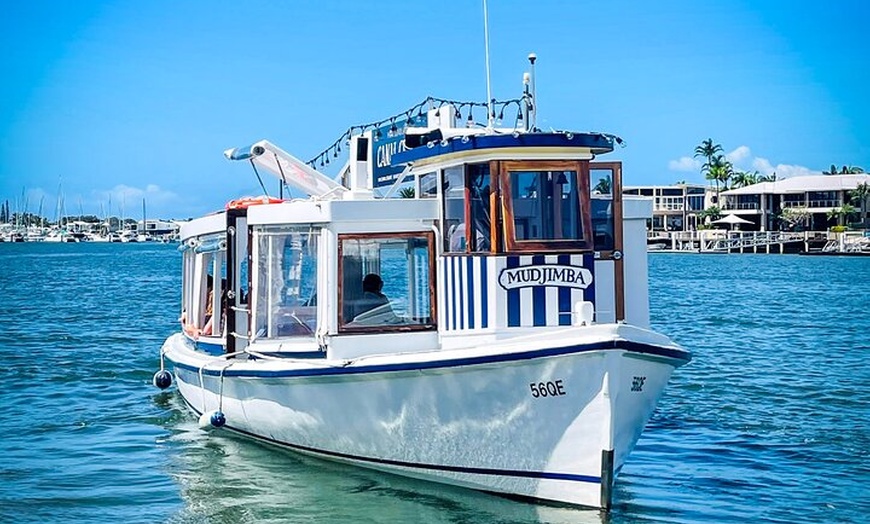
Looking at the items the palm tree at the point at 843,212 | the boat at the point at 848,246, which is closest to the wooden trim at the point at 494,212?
the boat at the point at 848,246

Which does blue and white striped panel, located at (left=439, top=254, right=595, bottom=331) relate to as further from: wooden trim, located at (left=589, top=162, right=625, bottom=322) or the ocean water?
the ocean water

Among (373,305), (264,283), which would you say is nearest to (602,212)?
(373,305)

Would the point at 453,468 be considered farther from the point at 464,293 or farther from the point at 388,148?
the point at 388,148

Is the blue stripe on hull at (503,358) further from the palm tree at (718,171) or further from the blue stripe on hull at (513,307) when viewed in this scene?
the palm tree at (718,171)

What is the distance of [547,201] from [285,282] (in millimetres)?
3454

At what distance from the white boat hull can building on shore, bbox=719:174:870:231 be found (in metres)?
114

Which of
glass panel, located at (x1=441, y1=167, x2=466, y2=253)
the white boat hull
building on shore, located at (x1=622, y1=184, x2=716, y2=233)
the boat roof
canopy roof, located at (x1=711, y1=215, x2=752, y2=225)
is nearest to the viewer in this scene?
the white boat hull

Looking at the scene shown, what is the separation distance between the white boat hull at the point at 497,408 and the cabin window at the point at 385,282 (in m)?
0.66

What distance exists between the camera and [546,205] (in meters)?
11.5

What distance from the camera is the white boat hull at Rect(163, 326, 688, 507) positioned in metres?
10.9

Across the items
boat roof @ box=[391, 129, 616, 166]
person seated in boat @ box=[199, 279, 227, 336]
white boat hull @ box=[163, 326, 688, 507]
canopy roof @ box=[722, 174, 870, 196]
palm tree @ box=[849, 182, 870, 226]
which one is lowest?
white boat hull @ box=[163, 326, 688, 507]

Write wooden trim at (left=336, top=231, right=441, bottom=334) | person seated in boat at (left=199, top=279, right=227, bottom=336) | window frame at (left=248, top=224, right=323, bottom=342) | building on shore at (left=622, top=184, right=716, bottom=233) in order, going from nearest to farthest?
wooden trim at (left=336, top=231, right=441, bottom=334) → window frame at (left=248, top=224, right=323, bottom=342) → person seated in boat at (left=199, top=279, right=227, bottom=336) → building on shore at (left=622, top=184, right=716, bottom=233)

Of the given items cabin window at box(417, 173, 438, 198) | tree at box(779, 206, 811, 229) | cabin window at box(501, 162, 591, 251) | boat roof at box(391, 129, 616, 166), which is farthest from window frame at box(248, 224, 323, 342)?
tree at box(779, 206, 811, 229)

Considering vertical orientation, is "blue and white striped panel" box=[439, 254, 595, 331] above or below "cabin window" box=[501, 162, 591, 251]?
below
